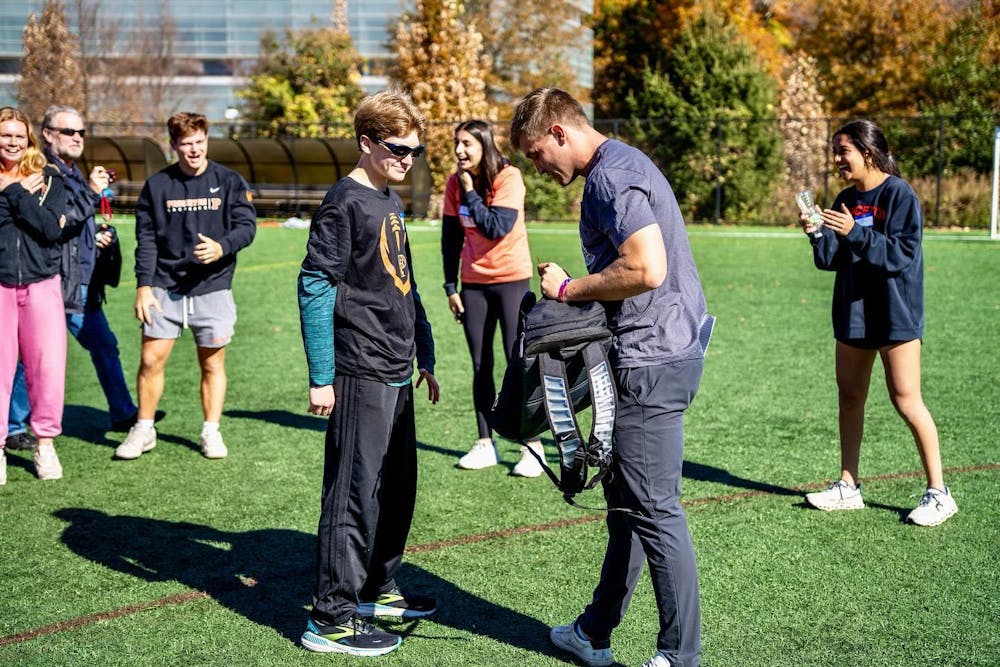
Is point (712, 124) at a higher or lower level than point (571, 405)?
higher

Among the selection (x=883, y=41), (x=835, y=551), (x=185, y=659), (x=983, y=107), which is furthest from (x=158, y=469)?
(x=883, y=41)

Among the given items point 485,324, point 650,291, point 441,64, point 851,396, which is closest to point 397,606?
point 650,291

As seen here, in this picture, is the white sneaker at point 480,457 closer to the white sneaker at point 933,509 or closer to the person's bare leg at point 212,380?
the person's bare leg at point 212,380

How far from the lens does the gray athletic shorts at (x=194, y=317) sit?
21.7ft

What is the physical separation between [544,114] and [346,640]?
6.87 feet

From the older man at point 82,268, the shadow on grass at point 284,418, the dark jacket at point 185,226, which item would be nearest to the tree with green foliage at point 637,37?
the shadow on grass at point 284,418

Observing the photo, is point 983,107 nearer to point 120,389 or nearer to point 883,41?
point 883,41

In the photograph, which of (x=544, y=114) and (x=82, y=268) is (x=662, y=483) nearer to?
(x=544, y=114)

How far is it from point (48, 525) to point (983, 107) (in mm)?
32812

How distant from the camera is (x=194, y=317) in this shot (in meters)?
6.66

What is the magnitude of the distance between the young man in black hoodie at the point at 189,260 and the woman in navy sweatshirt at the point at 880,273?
3.58 meters

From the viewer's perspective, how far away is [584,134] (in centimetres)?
343

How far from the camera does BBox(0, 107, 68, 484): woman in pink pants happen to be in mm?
6113

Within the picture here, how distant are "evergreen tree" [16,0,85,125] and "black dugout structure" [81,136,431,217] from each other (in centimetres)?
1487
